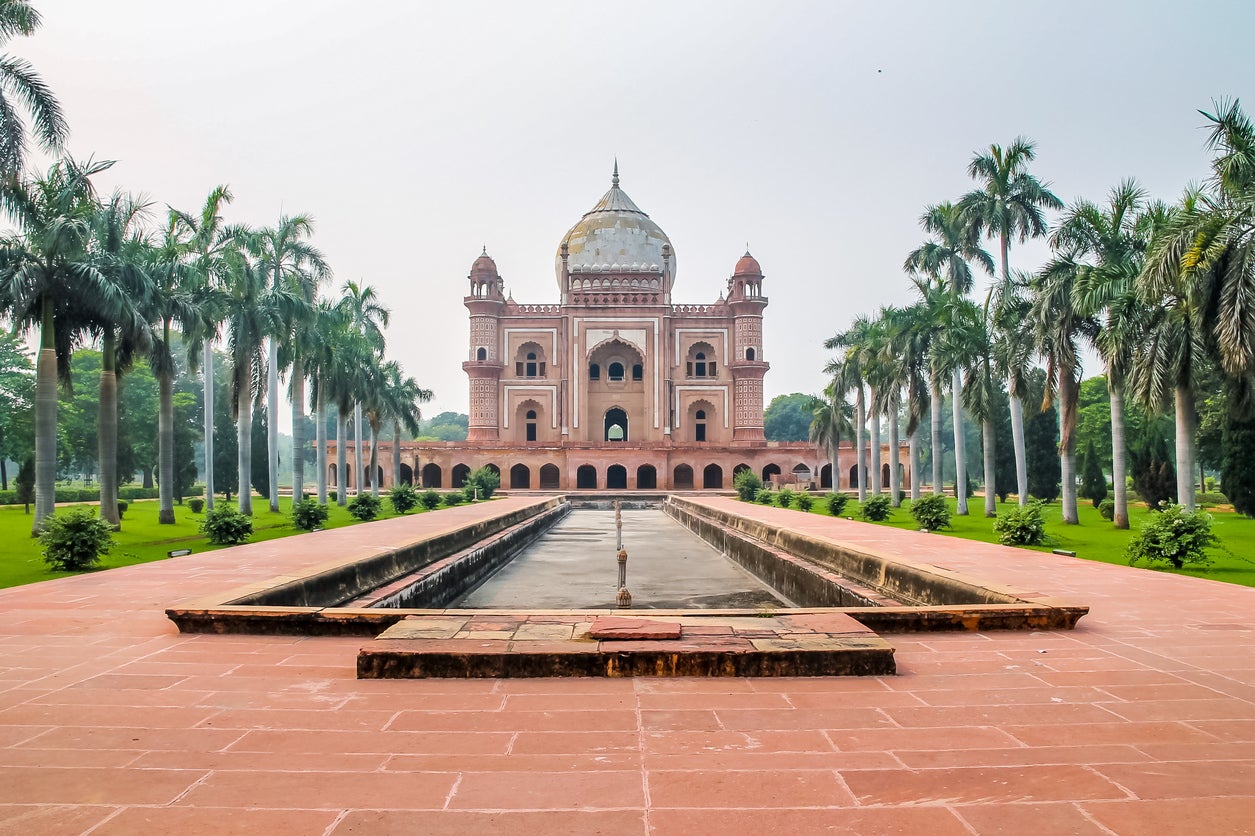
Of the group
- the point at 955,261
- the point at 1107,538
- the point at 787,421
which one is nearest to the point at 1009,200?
the point at 955,261

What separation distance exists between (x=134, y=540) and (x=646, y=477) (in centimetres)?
2616

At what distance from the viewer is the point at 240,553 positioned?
9695 mm

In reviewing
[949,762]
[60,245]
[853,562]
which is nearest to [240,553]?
[60,245]

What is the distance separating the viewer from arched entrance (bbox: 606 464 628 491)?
37178 mm

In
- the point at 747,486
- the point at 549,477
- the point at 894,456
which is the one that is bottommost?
the point at 747,486

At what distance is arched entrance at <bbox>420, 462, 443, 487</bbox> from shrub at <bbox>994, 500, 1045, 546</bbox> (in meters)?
29.7

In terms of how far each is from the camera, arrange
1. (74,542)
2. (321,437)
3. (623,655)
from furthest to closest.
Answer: (321,437), (74,542), (623,655)

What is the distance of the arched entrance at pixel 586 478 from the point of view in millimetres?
36656

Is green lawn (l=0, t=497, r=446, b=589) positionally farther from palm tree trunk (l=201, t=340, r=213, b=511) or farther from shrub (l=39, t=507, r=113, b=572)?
palm tree trunk (l=201, t=340, r=213, b=511)

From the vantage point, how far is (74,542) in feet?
27.2

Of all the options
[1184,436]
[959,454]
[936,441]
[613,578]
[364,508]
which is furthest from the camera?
[936,441]

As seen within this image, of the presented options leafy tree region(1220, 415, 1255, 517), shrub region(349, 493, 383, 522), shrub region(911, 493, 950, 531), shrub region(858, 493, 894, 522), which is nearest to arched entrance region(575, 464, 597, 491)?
shrub region(349, 493, 383, 522)

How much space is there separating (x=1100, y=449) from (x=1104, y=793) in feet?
117

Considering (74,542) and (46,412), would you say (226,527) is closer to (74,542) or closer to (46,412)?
(74,542)
